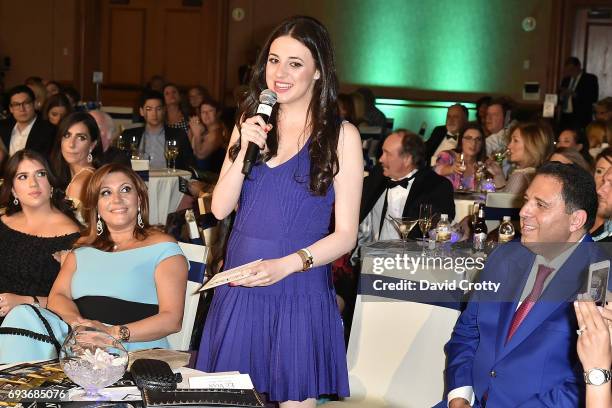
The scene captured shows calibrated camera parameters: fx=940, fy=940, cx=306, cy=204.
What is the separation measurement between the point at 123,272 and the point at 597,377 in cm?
181

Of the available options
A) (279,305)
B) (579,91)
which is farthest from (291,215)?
(579,91)

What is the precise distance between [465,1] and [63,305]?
10740 millimetres

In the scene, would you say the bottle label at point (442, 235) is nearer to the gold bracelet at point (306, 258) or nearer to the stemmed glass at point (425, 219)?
the stemmed glass at point (425, 219)

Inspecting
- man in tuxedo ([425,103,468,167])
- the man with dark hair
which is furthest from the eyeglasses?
the man with dark hair

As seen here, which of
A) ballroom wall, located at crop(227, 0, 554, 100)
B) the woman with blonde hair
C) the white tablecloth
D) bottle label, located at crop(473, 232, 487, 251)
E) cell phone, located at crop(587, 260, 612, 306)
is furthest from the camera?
ballroom wall, located at crop(227, 0, 554, 100)

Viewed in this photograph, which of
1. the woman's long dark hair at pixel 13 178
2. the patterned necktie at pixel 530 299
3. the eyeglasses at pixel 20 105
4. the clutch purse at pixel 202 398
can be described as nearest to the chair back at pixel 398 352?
the patterned necktie at pixel 530 299

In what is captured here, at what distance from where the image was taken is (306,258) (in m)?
2.51

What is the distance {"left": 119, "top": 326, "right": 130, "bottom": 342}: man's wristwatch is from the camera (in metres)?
3.08

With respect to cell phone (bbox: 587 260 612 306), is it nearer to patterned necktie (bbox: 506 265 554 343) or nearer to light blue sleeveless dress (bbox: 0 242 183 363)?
patterned necktie (bbox: 506 265 554 343)

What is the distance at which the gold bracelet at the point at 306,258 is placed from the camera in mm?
2500

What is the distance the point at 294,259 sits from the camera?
8.13 ft

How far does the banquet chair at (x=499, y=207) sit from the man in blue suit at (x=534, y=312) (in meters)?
2.81

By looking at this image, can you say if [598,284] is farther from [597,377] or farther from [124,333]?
[124,333]

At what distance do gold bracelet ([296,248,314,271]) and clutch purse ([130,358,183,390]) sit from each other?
0.47 meters
